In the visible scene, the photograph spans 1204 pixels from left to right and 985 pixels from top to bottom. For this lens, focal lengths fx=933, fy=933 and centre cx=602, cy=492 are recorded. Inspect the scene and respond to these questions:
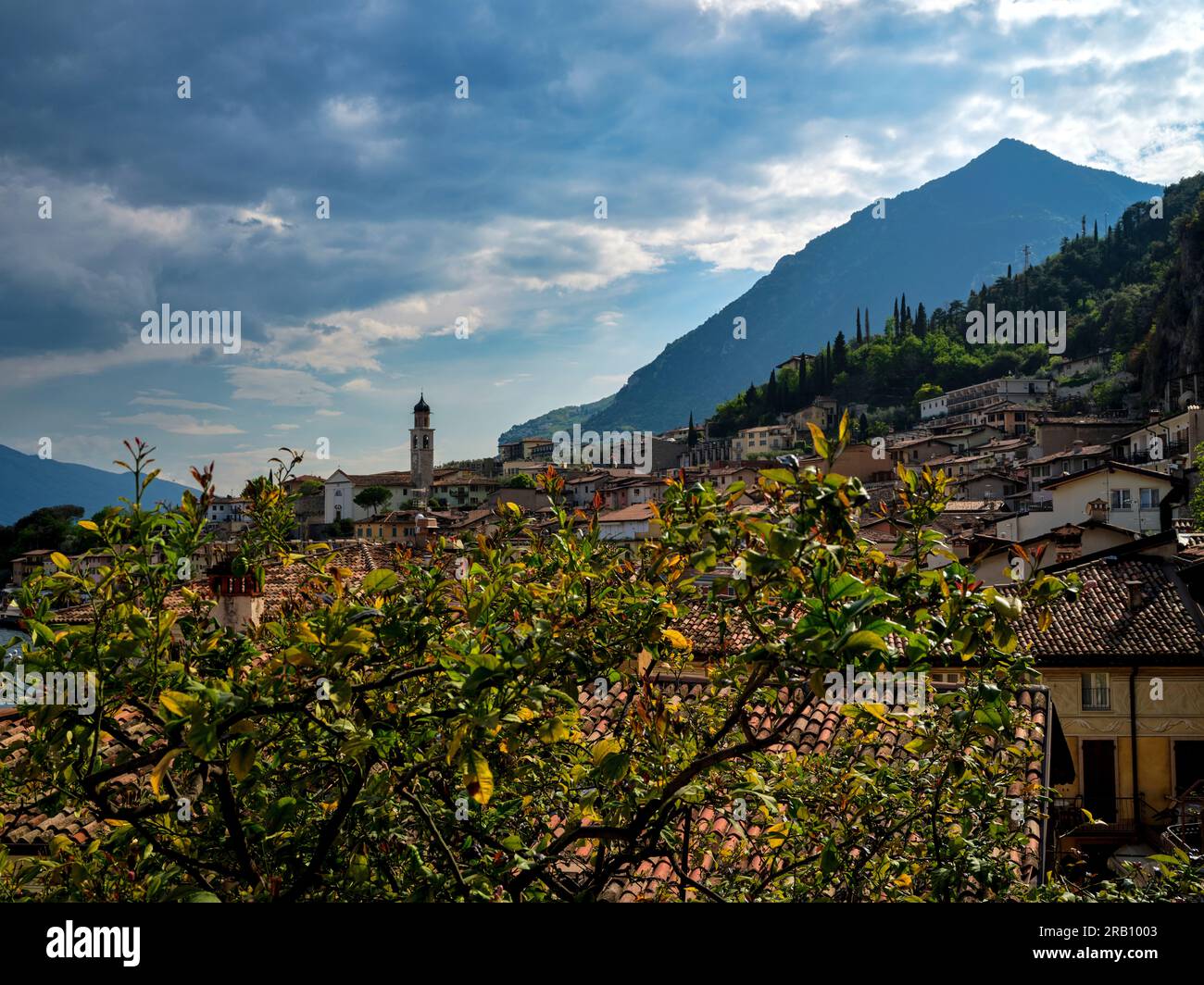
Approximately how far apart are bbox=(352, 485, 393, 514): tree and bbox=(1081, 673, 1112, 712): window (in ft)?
254

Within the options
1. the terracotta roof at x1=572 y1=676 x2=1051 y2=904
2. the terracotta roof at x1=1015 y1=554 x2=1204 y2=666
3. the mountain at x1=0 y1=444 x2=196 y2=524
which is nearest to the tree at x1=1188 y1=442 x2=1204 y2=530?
the terracotta roof at x1=1015 y1=554 x2=1204 y2=666

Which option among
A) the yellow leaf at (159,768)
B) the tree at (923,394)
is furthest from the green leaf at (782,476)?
the tree at (923,394)

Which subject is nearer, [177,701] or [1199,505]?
[177,701]

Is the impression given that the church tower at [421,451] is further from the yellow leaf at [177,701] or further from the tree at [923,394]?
the yellow leaf at [177,701]

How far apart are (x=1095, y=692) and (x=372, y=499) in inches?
3109

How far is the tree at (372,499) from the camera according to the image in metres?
91.0

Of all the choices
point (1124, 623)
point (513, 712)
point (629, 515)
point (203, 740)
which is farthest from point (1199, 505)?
point (203, 740)

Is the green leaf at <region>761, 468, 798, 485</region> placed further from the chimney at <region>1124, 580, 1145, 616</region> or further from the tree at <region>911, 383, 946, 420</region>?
the tree at <region>911, 383, 946, 420</region>

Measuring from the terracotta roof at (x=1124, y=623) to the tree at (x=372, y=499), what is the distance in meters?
76.4

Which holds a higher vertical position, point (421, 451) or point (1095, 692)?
point (421, 451)

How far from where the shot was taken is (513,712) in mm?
2406

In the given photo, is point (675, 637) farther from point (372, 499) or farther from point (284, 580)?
point (372, 499)

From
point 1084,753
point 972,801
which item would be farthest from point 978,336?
point 972,801
